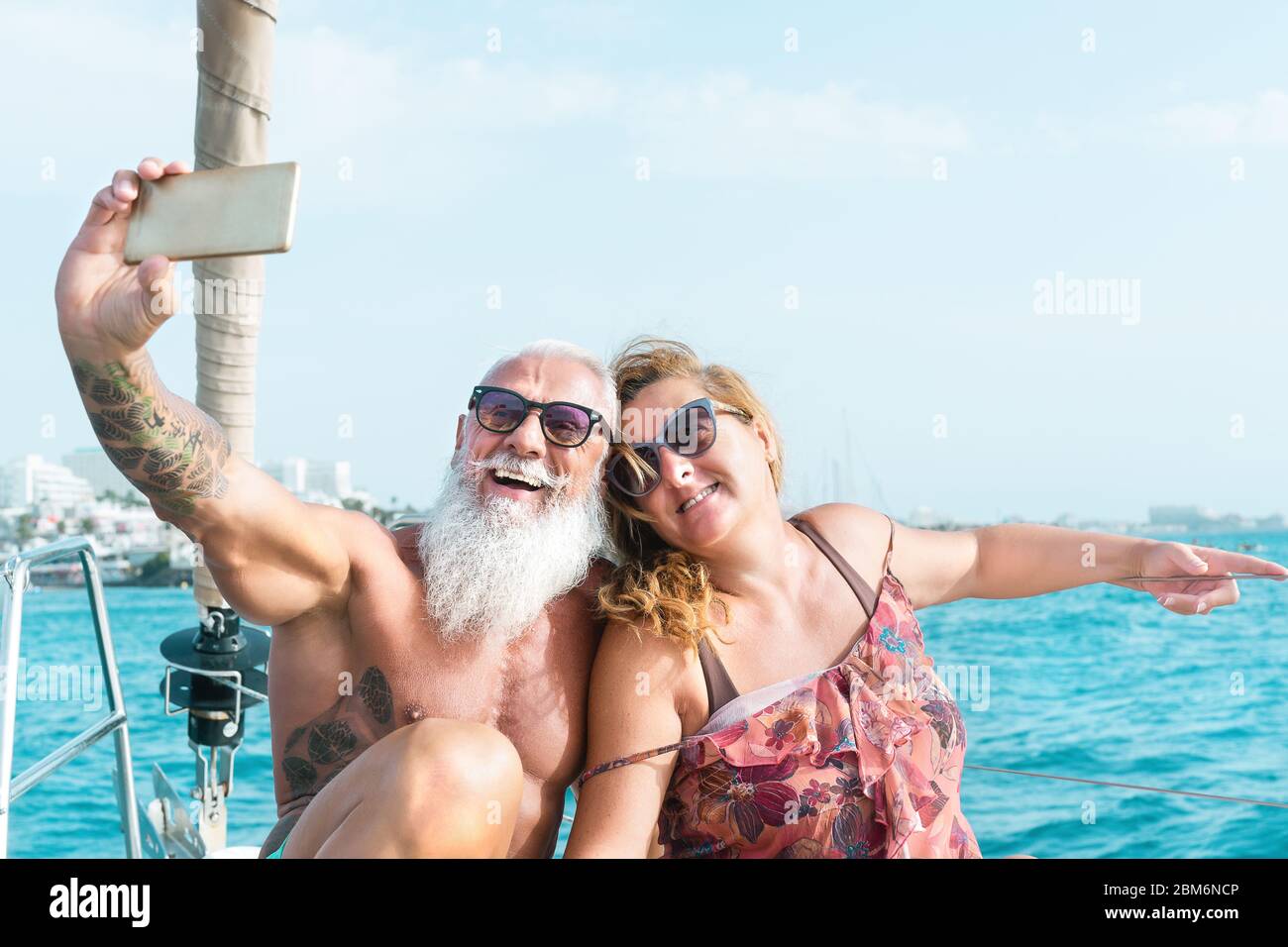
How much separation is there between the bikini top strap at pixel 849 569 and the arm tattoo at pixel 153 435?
1.42 meters

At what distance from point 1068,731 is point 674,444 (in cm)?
1957

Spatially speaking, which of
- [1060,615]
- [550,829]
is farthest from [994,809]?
[1060,615]

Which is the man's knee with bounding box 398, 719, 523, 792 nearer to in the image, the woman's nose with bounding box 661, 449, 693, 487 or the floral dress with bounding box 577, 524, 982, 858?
the floral dress with bounding box 577, 524, 982, 858

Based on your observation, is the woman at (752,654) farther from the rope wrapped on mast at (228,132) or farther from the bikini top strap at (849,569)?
the rope wrapped on mast at (228,132)

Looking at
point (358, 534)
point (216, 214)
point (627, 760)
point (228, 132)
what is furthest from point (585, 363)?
point (228, 132)

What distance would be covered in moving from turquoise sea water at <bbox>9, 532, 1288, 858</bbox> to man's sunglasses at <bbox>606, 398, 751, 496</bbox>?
1.47m

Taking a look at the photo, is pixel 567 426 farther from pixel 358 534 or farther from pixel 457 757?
pixel 457 757

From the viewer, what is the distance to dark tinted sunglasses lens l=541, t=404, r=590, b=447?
8.70 feet

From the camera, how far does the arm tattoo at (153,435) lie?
197 centimetres

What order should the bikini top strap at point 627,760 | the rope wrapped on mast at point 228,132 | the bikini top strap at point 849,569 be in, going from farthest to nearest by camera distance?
the rope wrapped on mast at point 228,132 → the bikini top strap at point 849,569 → the bikini top strap at point 627,760

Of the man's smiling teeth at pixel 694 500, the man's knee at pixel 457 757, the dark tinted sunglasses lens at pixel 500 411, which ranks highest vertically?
the dark tinted sunglasses lens at pixel 500 411

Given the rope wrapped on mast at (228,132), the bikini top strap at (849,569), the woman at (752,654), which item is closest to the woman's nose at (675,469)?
the woman at (752,654)
